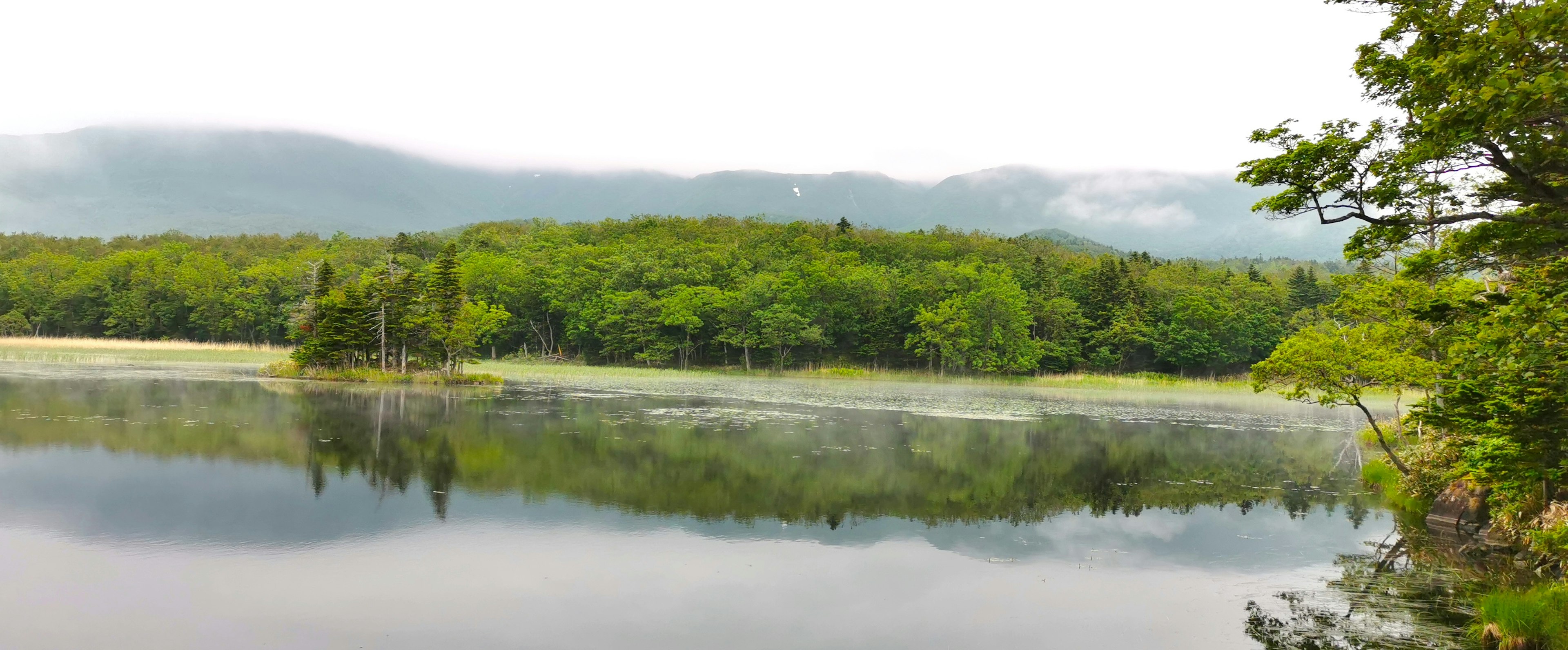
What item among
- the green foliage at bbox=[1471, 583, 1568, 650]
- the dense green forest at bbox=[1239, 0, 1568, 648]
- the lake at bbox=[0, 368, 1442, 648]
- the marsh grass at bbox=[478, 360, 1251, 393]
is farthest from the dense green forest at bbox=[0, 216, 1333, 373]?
the green foliage at bbox=[1471, 583, 1568, 650]

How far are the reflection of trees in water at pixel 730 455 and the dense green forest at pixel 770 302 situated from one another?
3710 centimetres

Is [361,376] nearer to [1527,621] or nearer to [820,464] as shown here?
[820,464]

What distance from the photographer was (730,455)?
19875 millimetres

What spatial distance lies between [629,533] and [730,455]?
7.69 m

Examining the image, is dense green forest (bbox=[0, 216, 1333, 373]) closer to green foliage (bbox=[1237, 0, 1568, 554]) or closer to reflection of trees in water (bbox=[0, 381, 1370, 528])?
reflection of trees in water (bbox=[0, 381, 1370, 528])

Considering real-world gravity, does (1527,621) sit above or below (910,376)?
above

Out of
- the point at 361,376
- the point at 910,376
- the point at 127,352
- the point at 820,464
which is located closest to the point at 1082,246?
the point at 910,376

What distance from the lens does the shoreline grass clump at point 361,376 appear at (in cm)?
4112

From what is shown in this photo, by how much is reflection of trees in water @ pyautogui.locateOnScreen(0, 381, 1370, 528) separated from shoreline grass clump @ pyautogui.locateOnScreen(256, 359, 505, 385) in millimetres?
9651

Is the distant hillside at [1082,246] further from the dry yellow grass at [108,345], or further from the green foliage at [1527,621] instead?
the green foliage at [1527,621]

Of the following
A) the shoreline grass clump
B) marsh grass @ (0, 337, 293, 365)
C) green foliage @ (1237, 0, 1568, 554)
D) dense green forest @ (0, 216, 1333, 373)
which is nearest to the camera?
green foliage @ (1237, 0, 1568, 554)

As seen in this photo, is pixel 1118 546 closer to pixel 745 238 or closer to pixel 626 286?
pixel 626 286

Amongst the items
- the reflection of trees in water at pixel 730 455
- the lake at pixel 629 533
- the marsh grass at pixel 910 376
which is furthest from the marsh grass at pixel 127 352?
the lake at pixel 629 533

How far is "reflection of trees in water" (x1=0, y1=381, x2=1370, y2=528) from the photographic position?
50.4ft
